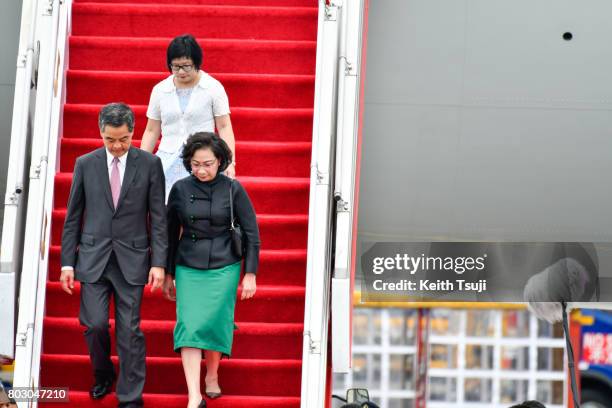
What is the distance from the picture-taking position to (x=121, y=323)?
6074 millimetres

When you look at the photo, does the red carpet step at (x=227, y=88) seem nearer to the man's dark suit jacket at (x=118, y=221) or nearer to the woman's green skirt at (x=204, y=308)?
the man's dark suit jacket at (x=118, y=221)

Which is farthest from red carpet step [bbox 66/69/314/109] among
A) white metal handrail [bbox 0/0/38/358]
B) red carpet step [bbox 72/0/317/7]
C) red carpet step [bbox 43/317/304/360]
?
red carpet step [bbox 43/317/304/360]

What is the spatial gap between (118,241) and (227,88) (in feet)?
6.54

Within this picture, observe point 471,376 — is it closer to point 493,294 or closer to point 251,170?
point 493,294

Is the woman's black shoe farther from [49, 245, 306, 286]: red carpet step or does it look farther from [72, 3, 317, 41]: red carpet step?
[72, 3, 317, 41]: red carpet step

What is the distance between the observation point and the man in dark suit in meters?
6.05

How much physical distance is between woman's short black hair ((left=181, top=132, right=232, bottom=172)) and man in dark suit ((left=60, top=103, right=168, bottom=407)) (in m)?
0.19

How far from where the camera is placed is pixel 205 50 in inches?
316

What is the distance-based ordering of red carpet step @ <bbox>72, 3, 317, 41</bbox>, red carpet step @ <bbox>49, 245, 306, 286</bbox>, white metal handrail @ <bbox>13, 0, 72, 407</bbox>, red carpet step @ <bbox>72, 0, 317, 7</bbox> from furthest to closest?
red carpet step @ <bbox>72, 0, 317, 7</bbox>
red carpet step @ <bbox>72, 3, 317, 41</bbox>
red carpet step @ <bbox>49, 245, 306, 286</bbox>
white metal handrail @ <bbox>13, 0, 72, 407</bbox>

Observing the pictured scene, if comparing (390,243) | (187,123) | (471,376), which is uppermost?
(187,123)

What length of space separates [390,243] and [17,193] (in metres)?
2.50

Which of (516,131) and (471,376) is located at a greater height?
(516,131)

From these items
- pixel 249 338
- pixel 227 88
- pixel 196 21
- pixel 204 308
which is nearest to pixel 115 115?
pixel 204 308

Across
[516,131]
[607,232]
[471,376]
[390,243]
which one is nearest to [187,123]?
[390,243]
